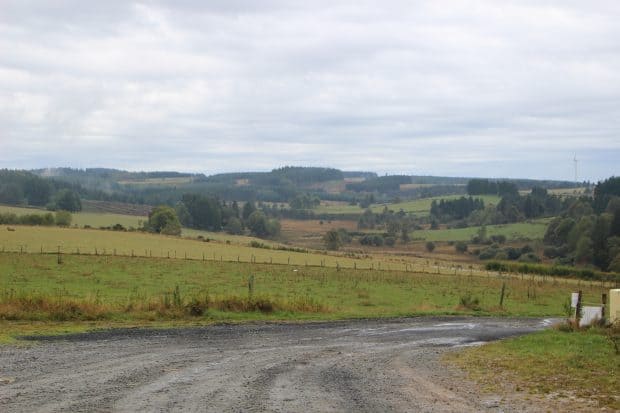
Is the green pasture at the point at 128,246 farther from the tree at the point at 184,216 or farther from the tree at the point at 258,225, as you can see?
the tree at the point at 258,225

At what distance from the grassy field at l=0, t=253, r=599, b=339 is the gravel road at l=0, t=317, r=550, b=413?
11.8 feet

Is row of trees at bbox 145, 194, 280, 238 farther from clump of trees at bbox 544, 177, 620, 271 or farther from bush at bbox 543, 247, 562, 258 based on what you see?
bush at bbox 543, 247, 562, 258

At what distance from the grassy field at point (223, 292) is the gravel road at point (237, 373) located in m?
3.59

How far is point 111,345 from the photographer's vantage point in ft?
58.0

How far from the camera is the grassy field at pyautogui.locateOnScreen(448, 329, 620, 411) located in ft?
41.7

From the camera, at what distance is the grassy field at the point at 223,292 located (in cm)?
2370

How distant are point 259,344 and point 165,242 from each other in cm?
6340

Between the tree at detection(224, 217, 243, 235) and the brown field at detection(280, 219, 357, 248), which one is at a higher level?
the tree at detection(224, 217, 243, 235)

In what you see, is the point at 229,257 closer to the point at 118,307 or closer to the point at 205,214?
the point at 118,307

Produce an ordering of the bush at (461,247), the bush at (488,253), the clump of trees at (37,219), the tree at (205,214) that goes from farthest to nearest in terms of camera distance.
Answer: the tree at (205,214), the bush at (461,247), the bush at (488,253), the clump of trees at (37,219)

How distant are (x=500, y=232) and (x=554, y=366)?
14164 cm

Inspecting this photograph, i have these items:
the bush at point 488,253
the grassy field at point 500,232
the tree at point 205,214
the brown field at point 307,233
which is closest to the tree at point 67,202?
the tree at point 205,214

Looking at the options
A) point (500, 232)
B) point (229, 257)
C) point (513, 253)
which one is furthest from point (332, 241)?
point (229, 257)

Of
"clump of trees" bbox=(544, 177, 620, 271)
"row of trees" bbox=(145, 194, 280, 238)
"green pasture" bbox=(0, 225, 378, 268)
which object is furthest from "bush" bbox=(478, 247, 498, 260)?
"row of trees" bbox=(145, 194, 280, 238)
